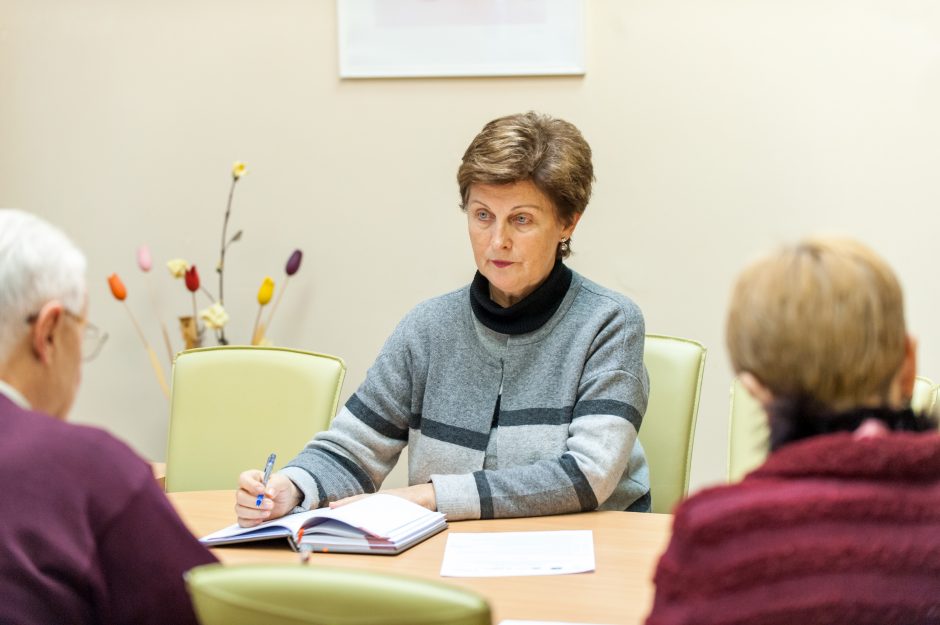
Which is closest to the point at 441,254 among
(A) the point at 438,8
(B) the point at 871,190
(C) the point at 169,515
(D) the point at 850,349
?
(A) the point at 438,8

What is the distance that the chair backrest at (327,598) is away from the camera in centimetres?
101

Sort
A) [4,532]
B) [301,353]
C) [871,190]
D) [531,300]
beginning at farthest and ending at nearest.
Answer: [871,190] → [301,353] → [531,300] → [4,532]

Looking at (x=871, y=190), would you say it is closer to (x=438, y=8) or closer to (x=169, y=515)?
(x=438, y=8)

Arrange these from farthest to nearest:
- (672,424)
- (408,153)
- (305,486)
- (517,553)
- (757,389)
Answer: (408,153) → (672,424) → (305,486) → (517,553) → (757,389)

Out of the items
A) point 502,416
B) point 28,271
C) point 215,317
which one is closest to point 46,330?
point 28,271

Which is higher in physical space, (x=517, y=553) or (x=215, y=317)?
(x=215, y=317)

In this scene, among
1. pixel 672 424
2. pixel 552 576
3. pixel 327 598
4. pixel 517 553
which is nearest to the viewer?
pixel 327 598

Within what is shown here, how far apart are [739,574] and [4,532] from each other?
823 mm

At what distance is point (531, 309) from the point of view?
89.1 inches

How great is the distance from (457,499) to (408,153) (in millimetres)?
1702

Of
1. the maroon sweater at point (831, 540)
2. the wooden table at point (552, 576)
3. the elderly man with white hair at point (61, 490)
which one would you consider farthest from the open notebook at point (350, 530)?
the maroon sweater at point (831, 540)

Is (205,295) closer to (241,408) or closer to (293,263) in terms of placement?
(293,263)

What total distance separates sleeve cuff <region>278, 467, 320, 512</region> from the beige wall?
1.46 metres

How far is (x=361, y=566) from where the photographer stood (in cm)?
174
